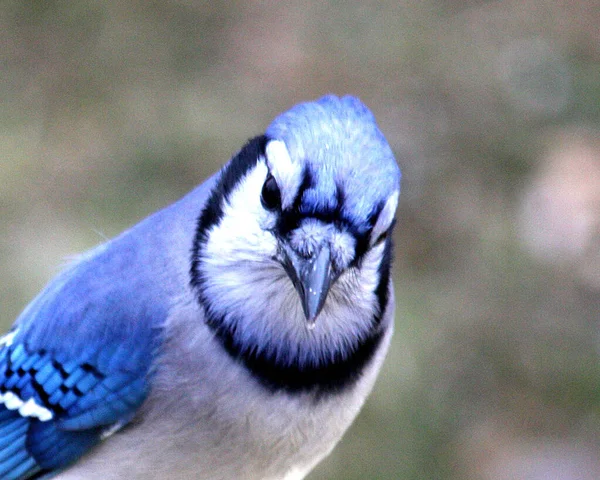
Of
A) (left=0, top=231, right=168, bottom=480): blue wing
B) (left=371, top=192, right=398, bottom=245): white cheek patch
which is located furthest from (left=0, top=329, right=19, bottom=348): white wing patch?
(left=371, top=192, right=398, bottom=245): white cheek patch

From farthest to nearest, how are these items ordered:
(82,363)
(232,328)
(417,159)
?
(417,159)
(82,363)
(232,328)

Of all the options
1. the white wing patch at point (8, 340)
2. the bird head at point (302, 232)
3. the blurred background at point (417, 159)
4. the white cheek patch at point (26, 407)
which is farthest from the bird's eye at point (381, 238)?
the blurred background at point (417, 159)

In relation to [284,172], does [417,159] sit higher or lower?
lower

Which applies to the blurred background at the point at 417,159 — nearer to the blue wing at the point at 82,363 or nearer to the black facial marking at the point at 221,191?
the blue wing at the point at 82,363

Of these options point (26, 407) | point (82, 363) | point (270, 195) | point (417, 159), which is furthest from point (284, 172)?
point (417, 159)

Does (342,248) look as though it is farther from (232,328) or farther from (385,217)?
(232,328)
